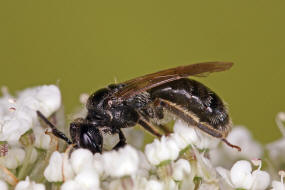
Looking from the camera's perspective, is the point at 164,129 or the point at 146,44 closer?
the point at 164,129

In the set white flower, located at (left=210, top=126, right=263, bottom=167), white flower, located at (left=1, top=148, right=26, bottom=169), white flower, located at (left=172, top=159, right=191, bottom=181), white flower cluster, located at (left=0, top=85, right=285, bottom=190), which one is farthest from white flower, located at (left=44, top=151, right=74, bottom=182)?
white flower, located at (left=210, top=126, right=263, bottom=167)

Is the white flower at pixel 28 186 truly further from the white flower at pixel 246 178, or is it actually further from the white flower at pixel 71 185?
the white flower at pixel 246 178

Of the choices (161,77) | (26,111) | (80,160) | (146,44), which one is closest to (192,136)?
(161,77)

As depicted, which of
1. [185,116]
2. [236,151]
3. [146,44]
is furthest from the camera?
[146,44]

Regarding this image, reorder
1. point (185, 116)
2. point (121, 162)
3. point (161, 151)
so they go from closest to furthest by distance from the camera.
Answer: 1. point (121, 162)
2. point (161, 151)
3. point (185, 116)

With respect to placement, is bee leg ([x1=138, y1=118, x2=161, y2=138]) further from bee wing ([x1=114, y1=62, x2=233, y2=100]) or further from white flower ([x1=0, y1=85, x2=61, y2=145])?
white flower ([x1=0, y1=85, x2=61, y2=145])

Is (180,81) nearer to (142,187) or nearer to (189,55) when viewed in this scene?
(142,187)

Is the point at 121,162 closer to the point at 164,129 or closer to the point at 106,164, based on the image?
the point at 106,164
